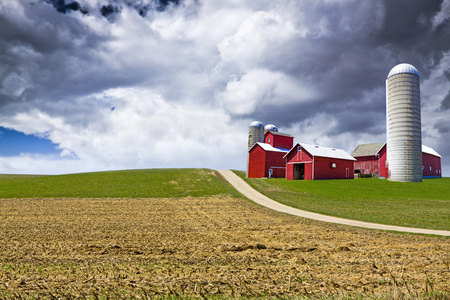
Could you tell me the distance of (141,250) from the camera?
34.4ft

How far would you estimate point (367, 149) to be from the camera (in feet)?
217

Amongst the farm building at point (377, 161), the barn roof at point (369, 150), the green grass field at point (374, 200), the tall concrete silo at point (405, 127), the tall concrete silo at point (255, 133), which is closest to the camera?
the green grass field at point (374, 200)

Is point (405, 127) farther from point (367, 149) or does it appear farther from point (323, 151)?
point (367, 149)

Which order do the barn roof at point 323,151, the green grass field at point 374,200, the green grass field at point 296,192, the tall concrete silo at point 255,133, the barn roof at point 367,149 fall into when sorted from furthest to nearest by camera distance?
the barn roof at point 367,149, the tall concrete silo at point 255,133, the barn roof at point 323,151, the green grass field at point 296,192, the green grass field at point 374,200

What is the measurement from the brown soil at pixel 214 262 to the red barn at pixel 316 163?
35.2 meters

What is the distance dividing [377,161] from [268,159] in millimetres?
24553

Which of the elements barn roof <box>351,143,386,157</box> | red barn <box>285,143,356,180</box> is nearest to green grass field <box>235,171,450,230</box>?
red barn <box>285,143,356,180</box>

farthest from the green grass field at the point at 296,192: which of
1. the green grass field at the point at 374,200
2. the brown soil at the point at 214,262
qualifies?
the brown soil at the point at 214,262

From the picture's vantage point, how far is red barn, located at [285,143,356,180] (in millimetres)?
50500

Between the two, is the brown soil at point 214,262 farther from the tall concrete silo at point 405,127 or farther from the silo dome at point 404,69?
the silo dome at point 404,69

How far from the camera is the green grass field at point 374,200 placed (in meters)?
21.0

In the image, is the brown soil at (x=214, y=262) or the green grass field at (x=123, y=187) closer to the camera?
the brown soil at (x=214, y=262)

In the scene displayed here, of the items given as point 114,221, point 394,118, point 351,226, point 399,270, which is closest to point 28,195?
point 114,221

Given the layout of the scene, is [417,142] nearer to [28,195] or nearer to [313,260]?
[313,260]
